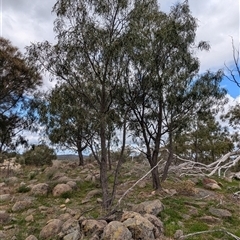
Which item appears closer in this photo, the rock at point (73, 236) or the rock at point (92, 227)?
the rock at point (73, 236)

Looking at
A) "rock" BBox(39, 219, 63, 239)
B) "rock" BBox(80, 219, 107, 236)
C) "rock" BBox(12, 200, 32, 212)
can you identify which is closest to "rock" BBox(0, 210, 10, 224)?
"rock" BBox(12, 200, 32, 212)

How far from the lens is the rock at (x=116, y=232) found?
6146 mm

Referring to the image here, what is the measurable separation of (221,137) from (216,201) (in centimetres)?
1284

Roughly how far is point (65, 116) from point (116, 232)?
4288 mm

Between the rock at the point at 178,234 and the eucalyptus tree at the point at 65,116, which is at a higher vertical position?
the eucalyptus tree at the point at 65,116

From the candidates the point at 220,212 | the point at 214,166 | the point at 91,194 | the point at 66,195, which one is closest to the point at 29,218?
the point at 66,195

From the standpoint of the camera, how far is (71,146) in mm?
11156

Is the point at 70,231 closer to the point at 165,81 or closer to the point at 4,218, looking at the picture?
the point at 4,218

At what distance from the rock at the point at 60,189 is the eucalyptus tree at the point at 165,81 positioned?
324 centimetres

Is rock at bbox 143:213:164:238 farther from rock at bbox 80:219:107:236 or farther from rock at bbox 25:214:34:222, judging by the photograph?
rock at bbox 25:214:34:222

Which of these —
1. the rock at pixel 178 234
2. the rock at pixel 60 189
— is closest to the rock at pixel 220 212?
the rock at pixel 178 234

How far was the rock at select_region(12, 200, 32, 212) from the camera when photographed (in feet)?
32.2

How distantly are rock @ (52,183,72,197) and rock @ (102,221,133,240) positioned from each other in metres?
5.44

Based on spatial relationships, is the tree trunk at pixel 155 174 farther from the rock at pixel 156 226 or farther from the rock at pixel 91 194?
the rock at pixel 156 226
